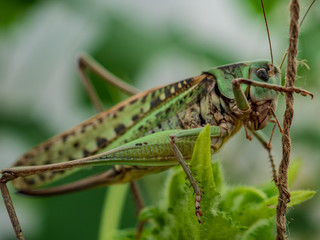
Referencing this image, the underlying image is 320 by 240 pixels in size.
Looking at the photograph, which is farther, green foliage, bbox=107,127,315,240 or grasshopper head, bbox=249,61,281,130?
grasshopper head, bbox=249,61,281,130

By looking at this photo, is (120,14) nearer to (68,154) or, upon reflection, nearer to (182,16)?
(182,16)

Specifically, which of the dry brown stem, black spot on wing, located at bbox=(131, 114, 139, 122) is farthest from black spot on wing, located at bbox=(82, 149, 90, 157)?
the dry brown stem

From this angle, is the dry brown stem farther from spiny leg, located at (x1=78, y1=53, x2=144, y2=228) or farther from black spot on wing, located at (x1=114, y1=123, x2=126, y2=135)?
spiny leg, located at (x1=78, y1=53, x2=144, y2=228)

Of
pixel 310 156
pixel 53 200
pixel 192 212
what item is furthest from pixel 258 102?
pixel 53 200

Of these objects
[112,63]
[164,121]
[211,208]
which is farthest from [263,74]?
[112,63]

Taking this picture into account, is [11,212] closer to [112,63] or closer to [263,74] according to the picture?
[263,74]
